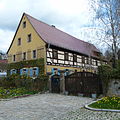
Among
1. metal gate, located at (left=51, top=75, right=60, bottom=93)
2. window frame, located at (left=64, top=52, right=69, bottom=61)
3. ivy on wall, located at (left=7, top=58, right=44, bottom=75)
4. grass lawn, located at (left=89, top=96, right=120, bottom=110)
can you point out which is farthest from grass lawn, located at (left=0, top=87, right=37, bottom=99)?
window frame, located at (left=64, top=52, right=69, bottom=61)

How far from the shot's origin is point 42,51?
62.6ft

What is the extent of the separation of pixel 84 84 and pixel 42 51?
9561 mm

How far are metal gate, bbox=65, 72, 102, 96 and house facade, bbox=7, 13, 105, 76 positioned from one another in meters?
5.67

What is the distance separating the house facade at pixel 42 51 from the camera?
19.0 metres

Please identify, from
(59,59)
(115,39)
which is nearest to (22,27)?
(59,59)

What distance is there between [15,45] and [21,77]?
9.54 meters

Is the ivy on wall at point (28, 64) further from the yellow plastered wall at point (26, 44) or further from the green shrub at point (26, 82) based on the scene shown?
the green shrub at point (26, 82)

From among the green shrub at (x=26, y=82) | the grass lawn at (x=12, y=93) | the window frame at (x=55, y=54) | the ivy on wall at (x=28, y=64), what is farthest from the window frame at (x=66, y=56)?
the grass lawn at (x=12, y=93)

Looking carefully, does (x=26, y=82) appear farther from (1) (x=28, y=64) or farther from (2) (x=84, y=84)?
(2) (x=84, y=84)

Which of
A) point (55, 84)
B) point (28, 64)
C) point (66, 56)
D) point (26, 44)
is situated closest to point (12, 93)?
point (55, 84)

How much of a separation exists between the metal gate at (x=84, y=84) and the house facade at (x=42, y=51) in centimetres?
567

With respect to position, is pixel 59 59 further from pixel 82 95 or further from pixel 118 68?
pixel 118 68

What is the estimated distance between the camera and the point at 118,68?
9.74 m

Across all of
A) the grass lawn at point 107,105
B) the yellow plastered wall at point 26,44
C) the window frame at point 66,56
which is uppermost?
the yellow plastered wall at point 26,44
